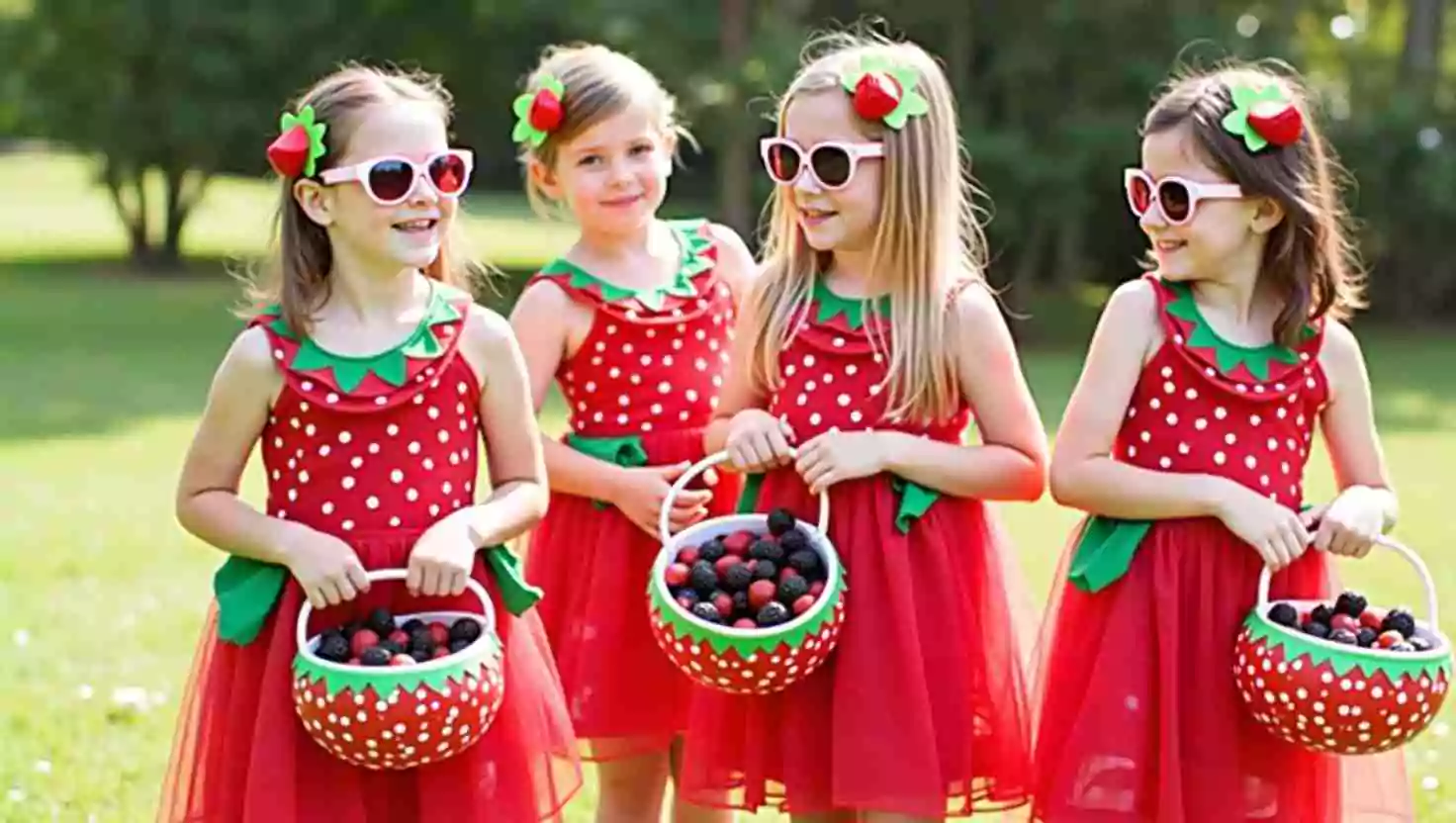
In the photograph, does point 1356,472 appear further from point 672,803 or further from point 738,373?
point 672,803

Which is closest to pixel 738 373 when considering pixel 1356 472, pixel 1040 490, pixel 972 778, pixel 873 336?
pixel 873 336

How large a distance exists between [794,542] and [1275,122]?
1235 mm

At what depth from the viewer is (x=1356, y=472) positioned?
385cm

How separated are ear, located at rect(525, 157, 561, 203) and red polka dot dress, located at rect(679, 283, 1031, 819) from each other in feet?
2.59

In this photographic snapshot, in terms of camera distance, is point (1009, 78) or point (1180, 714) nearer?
point (1180, 714)

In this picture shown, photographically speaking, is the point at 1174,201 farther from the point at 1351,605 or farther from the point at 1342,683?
the point at 1342,683

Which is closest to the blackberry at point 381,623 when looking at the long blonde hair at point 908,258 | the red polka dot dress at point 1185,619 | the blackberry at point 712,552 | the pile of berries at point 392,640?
the pile of berries at point 392,640

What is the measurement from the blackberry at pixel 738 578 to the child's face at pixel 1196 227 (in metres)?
1.04

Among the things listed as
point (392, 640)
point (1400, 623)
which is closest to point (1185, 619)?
point (1400, 623)

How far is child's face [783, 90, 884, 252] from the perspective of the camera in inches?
155

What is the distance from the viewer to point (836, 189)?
391cm

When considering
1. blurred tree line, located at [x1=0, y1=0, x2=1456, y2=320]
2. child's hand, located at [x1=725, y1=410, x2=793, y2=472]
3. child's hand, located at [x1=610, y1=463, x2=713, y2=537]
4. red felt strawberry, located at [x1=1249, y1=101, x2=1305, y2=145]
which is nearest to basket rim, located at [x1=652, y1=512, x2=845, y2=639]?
child's hand, located at [x1=725, y1=410, x2=793, y2=472]

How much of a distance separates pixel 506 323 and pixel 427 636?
0.72m

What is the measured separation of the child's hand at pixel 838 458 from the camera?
3816 mm
